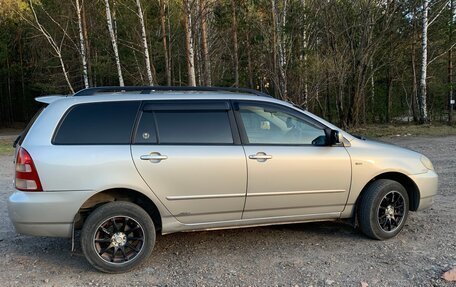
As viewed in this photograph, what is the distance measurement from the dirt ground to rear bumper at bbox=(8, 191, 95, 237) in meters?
0.49

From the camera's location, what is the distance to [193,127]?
14.7 ft

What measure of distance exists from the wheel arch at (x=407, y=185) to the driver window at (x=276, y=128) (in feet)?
2.98

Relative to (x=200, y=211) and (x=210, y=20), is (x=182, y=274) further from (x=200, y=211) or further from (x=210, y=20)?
(x=210, y=20)

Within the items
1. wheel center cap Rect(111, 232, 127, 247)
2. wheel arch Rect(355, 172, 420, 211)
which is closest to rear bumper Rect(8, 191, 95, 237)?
wheel center cap Rect(111, 232, 127, 247)

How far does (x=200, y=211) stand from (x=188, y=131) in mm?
853

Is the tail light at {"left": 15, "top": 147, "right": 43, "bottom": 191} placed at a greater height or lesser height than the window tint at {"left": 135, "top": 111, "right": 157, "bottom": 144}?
lesser

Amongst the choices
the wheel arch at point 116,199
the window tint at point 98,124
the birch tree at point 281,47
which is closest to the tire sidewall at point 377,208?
the wheel arch at point 116,199

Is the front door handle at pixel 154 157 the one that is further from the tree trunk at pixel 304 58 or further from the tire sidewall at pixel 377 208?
the tree trunk at pixel 304 58

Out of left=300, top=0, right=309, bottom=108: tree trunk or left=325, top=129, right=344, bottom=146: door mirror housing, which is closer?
left=325, top=129, right=344, bottom=146: door mirror housing

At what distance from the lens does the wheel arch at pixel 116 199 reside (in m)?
4.28

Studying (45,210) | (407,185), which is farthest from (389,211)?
(45,210)

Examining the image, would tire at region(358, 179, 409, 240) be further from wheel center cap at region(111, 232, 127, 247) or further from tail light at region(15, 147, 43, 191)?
tail light at region(15, 147, 43, 191)

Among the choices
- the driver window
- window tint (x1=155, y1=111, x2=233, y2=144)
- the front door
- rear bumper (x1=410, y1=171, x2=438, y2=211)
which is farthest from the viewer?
rear bumper (x1=410, y1=171, x2=438, y2=211)

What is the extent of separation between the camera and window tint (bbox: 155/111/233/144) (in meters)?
4.40
